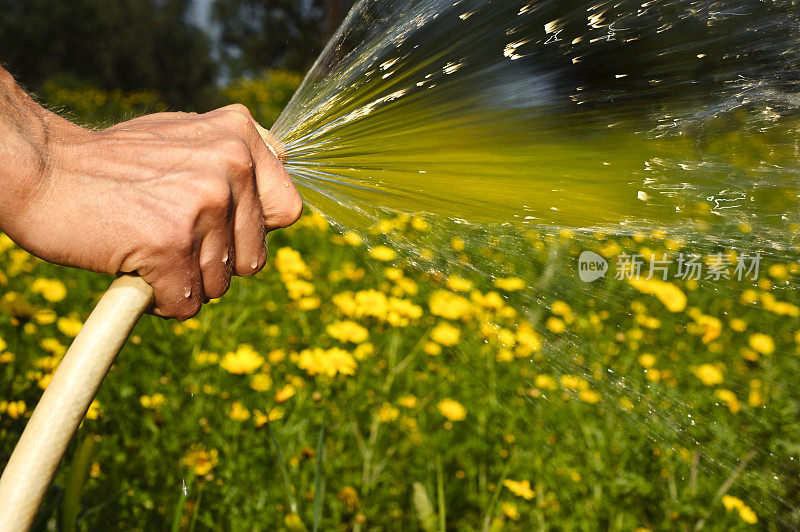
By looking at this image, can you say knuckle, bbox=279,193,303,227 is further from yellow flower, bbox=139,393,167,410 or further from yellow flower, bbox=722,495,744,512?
yellow flower, bbox=722,495,744,512

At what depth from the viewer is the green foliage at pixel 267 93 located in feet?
23.9

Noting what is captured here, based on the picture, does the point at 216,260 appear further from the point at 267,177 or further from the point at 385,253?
the point at 385,253

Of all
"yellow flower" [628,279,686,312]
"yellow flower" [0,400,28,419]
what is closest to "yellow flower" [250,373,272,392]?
"yellow flower" [0,400,28,419]

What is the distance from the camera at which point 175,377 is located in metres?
1.79

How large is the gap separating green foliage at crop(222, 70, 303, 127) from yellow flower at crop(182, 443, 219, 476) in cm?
562

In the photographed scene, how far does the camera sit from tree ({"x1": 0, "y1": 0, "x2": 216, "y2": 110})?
88.4ft

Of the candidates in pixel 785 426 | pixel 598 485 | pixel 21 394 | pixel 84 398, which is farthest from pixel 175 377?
pixel 785 426

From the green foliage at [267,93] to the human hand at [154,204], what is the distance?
617 cm

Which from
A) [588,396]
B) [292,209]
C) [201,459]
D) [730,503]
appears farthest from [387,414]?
[292,209]

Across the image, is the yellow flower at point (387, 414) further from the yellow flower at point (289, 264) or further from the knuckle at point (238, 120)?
the knuckle at point (238, 120)

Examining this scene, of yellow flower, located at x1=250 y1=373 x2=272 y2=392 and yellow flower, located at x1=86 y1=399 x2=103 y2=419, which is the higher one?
yellow flower, located at x1=86 y1=399 x2=103 y2=419

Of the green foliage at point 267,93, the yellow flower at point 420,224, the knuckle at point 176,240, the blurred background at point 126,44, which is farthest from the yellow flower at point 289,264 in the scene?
the blurred background at point 126,44

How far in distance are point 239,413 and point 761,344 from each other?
157 cm

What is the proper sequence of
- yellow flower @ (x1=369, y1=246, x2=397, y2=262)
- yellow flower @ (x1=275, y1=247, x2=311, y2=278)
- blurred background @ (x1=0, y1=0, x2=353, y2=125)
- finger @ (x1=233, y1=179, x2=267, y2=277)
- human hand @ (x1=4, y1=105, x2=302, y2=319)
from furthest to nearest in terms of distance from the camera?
blurred background @ (x1=0, y1=0, x2=353, y2=125)
yellow flower @ (x1=275, y1=247, x2=311, y2=278)
yellow flower @ (x1=369, y1=246, x2=397, y2=262)
finger @ (x1=233, y1=179, x2=267, y2=277)
human hand @ (x1=4, y1=105, x2=302, y2=319)
